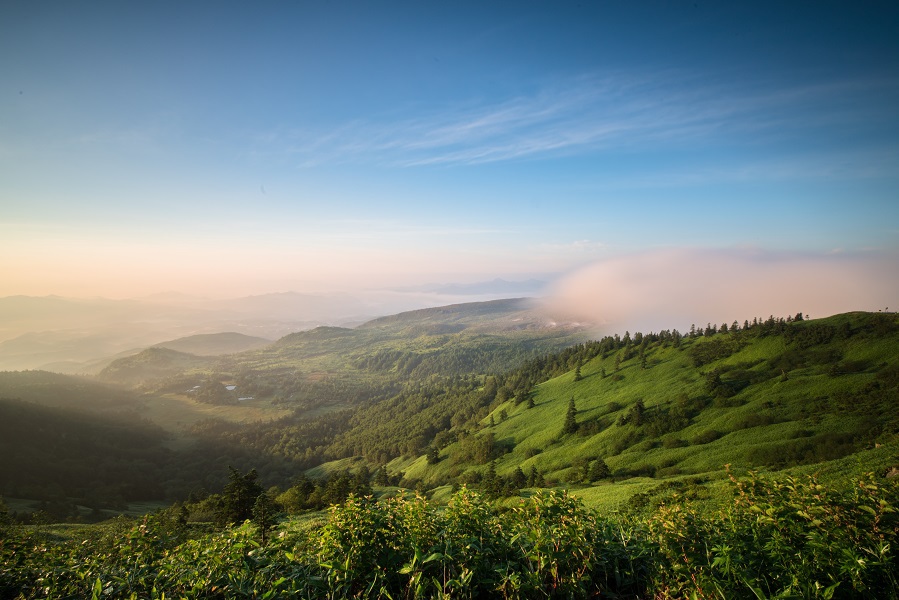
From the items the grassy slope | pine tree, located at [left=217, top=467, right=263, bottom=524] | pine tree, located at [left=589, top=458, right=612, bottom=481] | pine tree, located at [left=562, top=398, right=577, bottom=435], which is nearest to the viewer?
pine tree, located at [left=217, top=467, right=263, bottom=524]

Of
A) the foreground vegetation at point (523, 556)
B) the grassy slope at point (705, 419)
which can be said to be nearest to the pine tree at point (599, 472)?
the grassy slope at point (705, 419)

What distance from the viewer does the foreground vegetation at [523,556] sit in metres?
5.54

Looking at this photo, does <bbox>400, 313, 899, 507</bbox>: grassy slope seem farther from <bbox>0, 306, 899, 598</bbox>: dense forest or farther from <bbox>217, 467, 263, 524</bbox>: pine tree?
<bbox>217, 467, 263, 524</bbox>: pine tree

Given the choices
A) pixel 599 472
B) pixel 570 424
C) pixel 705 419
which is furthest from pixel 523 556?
pixel 570 424

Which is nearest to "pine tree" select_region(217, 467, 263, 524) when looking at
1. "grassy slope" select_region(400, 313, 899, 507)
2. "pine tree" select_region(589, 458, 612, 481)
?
"grassy slope" select_region(400, 313, 899, 507)

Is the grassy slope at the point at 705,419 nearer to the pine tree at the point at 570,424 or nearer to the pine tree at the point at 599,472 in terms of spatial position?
the pine tree at the point at 570,424

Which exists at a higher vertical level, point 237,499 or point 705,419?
point 705,419

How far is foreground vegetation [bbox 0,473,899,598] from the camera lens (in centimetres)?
554

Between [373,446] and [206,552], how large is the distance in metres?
185

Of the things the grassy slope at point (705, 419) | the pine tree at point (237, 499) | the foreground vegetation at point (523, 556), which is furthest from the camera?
the grassy slope at point (705, 419)

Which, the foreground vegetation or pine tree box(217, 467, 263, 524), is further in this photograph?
pine tree box(217, 467, 263, 524)

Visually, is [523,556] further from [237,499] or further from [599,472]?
[599,472]

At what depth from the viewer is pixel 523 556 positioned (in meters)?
6.43

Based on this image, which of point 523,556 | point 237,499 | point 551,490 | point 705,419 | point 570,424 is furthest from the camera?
point 570,424
